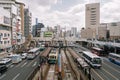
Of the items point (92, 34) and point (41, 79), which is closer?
point (41, 79)

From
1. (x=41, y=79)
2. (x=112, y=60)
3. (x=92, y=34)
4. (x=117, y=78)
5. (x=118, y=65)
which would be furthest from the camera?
(x=92, y=34)

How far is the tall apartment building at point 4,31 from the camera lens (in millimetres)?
56384

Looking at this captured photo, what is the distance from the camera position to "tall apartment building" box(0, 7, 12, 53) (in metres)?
56.4

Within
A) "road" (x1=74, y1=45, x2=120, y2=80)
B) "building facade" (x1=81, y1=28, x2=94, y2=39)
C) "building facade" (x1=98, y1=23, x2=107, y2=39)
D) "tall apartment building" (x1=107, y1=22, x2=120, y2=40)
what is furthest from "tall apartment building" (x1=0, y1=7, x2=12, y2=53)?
"building facade" (x1=81, y1=28, x2=94, y2=39)

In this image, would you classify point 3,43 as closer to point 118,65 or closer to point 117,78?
point 118,65

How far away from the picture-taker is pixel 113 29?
12562cm

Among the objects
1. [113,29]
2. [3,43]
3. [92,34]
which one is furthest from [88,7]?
[3,43]

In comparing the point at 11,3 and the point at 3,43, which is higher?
the point at 11,3

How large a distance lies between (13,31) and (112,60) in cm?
4053

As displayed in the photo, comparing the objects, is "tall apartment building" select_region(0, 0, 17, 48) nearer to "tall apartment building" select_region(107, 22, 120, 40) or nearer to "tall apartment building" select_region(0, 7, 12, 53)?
"tall apartment building" select_region(0, 7, 12, 53)

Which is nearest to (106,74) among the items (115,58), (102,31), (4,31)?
(115,58)

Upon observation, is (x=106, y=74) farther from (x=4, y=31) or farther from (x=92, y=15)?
(x=92, y=15)

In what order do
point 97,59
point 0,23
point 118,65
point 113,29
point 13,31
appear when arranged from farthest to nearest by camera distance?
1. point 113,29
2. point 13,31
3. point 0,23
4. point 118,65
5. point 97,59

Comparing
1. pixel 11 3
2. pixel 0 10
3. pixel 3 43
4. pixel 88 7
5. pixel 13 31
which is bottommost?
pixel 3 43
